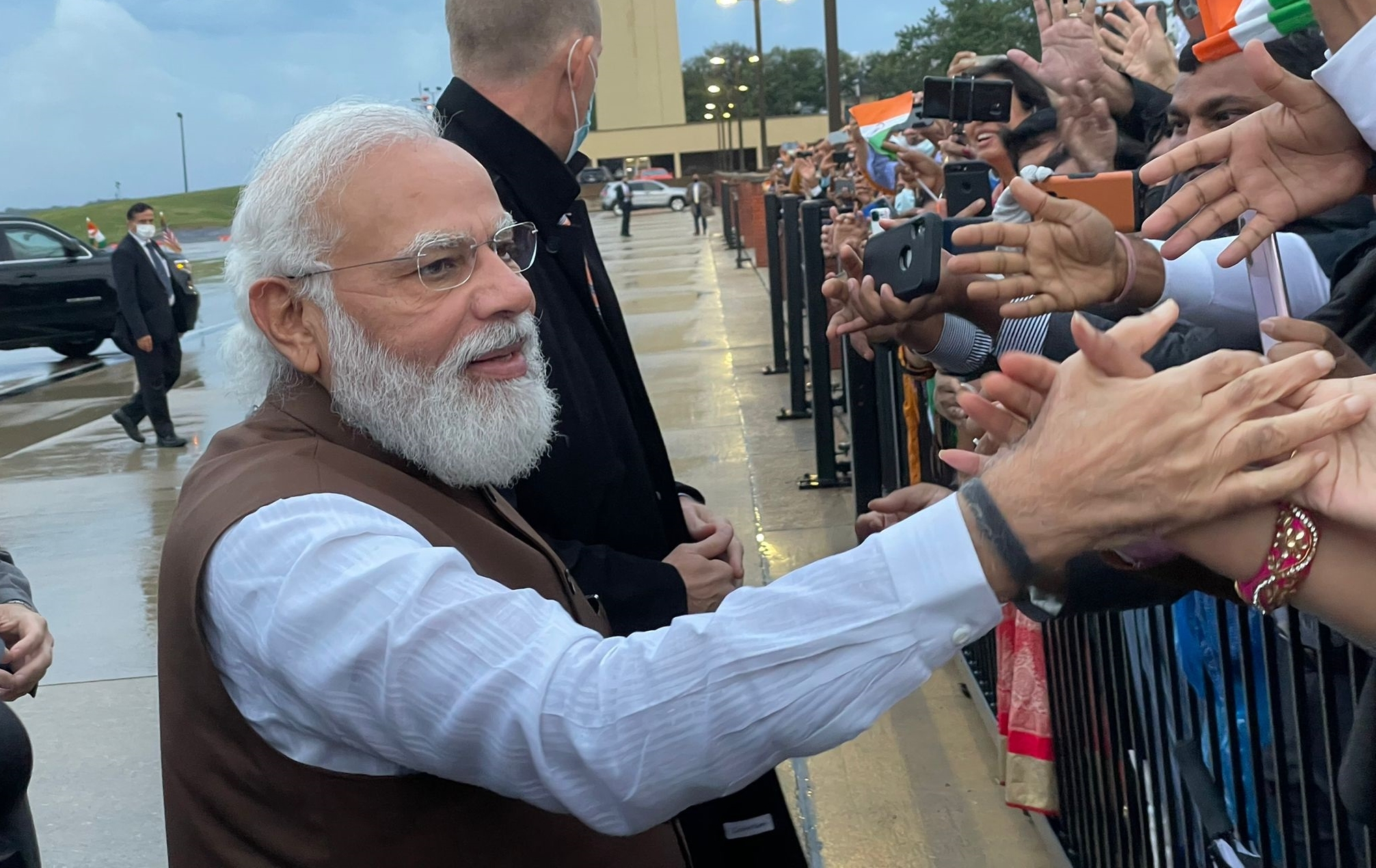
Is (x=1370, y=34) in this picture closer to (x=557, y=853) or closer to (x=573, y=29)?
(x=557, y=853)

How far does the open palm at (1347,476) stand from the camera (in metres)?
1.31

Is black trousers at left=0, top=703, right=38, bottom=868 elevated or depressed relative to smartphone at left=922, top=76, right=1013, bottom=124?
depressed

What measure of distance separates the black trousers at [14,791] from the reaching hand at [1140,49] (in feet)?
12.7

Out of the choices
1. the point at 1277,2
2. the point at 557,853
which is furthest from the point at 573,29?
the point at 557,853

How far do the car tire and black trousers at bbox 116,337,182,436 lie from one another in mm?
7173

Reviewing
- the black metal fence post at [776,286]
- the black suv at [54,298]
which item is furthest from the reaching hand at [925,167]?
the black suv at [54,298]

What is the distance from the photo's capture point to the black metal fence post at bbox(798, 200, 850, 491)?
680cm

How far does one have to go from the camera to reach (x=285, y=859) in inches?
63.2

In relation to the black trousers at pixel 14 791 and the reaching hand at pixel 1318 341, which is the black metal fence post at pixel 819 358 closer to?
the black trousers at pixel 14 791

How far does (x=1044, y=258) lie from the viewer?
7.01 ft

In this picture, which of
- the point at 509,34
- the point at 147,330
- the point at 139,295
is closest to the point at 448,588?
the point at 509,34

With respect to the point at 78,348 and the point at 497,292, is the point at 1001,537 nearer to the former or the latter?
the point at 497,292

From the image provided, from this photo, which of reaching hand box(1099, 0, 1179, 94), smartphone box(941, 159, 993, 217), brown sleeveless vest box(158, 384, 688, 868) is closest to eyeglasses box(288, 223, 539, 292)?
brown sleeveless vest box(158, 384, 688, 868)

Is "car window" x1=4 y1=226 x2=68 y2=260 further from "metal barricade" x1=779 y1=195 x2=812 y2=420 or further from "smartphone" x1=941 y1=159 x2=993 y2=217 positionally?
"smartphone" x1=941 y1=159 x2=993 y2=217
